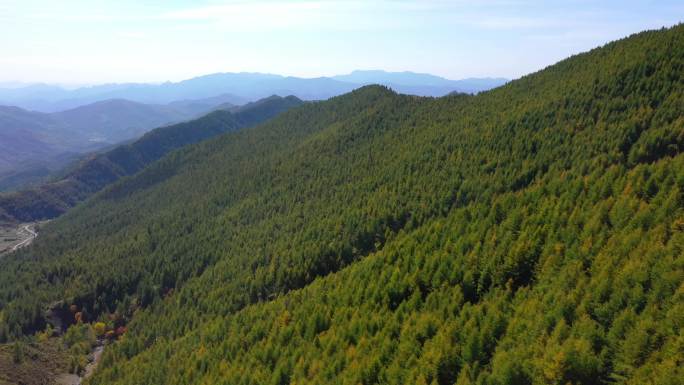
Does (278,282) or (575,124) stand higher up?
(575,124)

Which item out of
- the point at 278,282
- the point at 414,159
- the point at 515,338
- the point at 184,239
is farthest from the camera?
the point at 184,239

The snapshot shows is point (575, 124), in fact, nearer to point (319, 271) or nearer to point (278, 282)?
point (319, 271)

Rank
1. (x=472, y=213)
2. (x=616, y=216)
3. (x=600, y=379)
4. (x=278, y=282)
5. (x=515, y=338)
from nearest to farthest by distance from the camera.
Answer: (x=600, y=379) < (x=515, y=338) < (x=616, y=216) < (x=472, y=213) < (x=278, y=282)

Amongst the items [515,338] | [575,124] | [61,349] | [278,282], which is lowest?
[61,349]

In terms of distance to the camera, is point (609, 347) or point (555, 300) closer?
point (609, 347)

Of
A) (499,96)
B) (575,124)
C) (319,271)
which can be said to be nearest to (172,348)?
(319,271)

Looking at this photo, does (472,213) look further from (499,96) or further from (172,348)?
(499,96)
